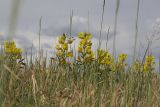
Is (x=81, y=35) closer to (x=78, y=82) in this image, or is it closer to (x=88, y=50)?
(x=88, y=50)

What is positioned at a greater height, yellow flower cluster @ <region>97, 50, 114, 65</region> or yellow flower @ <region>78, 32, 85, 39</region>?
yellow flower @ <region>78, 32, 85, 39</region>

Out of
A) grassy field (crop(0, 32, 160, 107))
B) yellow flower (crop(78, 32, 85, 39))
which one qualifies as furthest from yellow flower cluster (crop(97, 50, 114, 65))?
yellow flower (crop(78, 32, 85, 39))

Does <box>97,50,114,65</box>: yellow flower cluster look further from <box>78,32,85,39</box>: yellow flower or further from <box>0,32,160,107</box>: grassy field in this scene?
<box>78,32,85,39</box>: yellow flower

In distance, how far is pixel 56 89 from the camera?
92.4 inches

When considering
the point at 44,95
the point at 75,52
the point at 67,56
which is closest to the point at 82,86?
the point at 44,95

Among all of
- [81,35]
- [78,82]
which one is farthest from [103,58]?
[78,82]

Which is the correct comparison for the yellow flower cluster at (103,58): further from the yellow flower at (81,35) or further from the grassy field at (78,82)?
the yellow flower at (81,35)

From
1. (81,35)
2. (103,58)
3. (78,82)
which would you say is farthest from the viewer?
(81,35)

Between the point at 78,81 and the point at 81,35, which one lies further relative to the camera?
the point at 81,35

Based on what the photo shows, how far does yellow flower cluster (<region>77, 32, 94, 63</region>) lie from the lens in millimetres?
3463

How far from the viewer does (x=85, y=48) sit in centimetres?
361

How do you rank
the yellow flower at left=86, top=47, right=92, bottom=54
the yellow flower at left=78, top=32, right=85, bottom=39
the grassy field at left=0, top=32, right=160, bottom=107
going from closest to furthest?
the grassy field at left=0, top=32, right=160, bottom=107 < the yellow flower at left=86, top=47, right=92, bottom=54 < the yellow flower at left=78, top=32, right=85, bottom=39

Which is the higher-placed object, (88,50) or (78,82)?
(88,50)

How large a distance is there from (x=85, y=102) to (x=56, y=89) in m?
0.43
